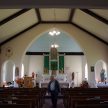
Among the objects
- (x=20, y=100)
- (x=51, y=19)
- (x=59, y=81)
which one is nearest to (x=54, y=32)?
(x=51, y=19)

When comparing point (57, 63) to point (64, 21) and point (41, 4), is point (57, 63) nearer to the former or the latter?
point (64, 21)

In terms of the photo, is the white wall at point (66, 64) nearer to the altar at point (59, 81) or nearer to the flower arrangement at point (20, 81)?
the altar at point (59, 81)

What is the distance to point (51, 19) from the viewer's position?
696 inches

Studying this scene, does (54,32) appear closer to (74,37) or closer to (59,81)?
(74,37)

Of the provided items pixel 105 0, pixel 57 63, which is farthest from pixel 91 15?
pixel 57 63

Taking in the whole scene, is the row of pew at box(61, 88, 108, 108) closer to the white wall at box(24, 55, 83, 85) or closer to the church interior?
the church interior

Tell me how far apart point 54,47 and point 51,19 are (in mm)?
4166

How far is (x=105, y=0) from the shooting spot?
23.1ft

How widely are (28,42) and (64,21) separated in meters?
Result: 2.94

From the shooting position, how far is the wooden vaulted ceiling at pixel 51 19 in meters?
14.2

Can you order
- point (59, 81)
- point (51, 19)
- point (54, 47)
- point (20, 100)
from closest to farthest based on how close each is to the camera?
1. point (20, 100)
2. point (51, 19)
3. point (59, 81)
4. point (54, 47)

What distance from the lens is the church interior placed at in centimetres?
1456


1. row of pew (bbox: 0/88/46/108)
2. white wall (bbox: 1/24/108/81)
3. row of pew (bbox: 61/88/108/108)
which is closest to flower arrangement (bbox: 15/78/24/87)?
white wall (bbox: 1/24/108/81)

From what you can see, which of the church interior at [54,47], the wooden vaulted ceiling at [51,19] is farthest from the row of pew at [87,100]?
the wooden vaulted ceiling at [51,19]
